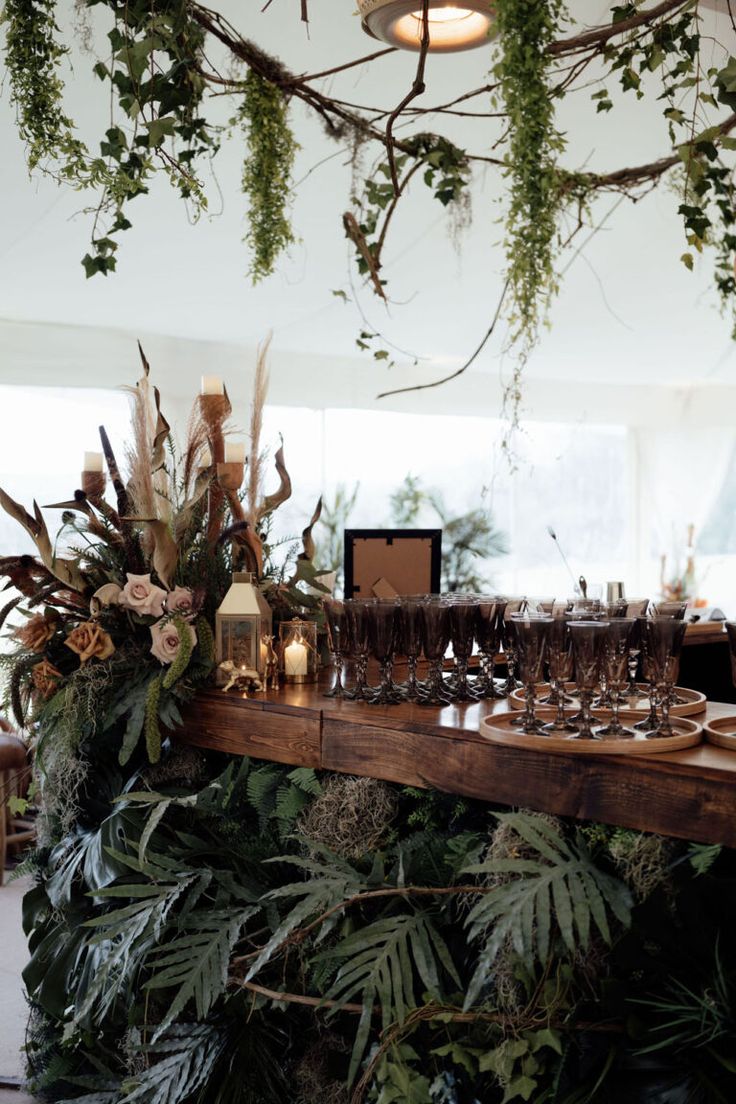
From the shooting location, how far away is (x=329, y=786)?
7.63 ft

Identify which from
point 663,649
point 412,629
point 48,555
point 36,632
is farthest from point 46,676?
point 663,649

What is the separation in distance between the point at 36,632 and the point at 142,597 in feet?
0.92

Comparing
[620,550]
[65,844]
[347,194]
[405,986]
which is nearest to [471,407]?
[620,550]

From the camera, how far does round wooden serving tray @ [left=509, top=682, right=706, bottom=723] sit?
6.90 ft

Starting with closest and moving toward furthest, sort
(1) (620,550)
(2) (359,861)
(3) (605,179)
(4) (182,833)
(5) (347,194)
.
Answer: (2) (359,861), (4) (182,833), (3) (605,179), (5) (347,194), (1) (620,550)

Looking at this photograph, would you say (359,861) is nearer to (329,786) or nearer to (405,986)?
(329,786)

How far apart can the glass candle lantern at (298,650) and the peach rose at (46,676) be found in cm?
53

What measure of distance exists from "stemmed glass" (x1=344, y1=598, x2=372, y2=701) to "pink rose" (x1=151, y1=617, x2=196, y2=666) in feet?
1.40

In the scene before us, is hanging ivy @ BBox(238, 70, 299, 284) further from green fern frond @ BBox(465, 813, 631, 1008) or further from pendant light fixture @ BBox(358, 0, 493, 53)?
green fern frond @ BBox(465, 813, 631, 1008)

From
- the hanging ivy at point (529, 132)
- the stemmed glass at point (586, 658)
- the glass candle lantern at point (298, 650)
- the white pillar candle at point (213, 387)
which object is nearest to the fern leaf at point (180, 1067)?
the glass candle lantern at point (298, 650)

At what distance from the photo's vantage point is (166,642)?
2.58 meters

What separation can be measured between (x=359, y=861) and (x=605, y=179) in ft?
7.84

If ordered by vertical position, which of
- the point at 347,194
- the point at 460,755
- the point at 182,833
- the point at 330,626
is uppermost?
the point at 347,194

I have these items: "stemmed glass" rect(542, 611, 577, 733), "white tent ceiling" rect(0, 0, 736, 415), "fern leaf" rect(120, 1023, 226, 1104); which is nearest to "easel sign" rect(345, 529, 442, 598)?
"stemmed glass" rect(542, 611, 577, 733)
